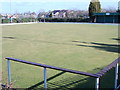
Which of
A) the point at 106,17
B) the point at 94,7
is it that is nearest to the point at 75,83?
the point at 106,17

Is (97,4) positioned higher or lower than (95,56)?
higher

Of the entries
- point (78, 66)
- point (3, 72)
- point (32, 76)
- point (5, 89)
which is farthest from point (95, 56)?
point (5, 89)

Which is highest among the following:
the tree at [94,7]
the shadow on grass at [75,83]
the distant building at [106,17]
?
the tree at [94,7]

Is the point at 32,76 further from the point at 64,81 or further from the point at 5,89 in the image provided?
the point at 5,89

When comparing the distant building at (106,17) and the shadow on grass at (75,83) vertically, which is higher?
the distant building at (106,17)

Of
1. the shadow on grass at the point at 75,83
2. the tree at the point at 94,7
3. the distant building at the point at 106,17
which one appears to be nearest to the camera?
the shadow on grass at the point at 75,83

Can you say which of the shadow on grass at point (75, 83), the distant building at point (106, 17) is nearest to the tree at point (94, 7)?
the distant building at point (106, 17)

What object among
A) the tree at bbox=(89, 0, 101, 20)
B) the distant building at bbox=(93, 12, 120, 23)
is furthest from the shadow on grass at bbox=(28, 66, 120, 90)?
the tree at bbox=(89, 0, 101, 20)

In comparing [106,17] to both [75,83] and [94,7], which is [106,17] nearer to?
[94,7]

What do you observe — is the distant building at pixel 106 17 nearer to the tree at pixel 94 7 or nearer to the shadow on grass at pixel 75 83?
the tree at pixel 94 7

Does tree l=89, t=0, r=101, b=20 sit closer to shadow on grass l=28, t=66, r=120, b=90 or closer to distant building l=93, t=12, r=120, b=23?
distant building l=93, t=12, r=120, b=23

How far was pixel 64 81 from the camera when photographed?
14.9ft

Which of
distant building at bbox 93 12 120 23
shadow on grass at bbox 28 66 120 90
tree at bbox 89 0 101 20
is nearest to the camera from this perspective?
shadow on grass at bbox 28 66 120 90

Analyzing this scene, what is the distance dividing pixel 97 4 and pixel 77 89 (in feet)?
140
